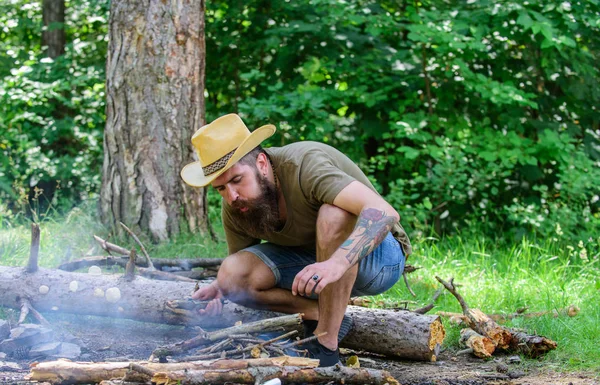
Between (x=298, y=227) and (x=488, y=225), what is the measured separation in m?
4.43

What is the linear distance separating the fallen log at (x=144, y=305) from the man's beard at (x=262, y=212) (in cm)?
53

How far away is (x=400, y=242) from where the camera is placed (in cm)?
376

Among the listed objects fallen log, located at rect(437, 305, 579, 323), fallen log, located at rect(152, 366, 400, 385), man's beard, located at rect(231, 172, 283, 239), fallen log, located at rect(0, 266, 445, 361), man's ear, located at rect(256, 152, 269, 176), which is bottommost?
fallen log, located at rect(437, 305, 579, 323)

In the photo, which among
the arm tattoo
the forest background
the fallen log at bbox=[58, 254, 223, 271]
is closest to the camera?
the arm tattoo

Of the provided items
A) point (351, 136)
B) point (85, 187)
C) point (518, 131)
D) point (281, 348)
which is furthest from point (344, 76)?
point (281, 348)

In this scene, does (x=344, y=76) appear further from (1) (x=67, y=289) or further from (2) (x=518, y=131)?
(1) (x=67, y=289)

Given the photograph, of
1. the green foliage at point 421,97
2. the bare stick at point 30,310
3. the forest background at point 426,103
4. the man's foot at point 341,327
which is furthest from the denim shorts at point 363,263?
the green foliage at point 421,97

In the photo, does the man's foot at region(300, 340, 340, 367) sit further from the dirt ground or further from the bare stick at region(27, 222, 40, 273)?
the bare stick at region(27, 222, 40, 273)

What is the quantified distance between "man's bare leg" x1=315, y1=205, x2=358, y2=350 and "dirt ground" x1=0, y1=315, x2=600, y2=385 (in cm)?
38

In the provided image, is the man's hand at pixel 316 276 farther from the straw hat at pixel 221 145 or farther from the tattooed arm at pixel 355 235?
the straw hat at pixel 221 145

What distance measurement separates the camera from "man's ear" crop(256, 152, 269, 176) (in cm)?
349

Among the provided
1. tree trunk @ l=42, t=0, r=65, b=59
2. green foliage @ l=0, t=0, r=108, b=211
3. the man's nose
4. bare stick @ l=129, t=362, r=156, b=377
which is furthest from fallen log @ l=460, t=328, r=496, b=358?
tree trunk @ l=42, t=0, r=65, b=59

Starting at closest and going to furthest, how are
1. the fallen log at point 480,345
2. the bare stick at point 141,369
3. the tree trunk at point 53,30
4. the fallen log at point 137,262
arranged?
1. the bare stick at point 141,369
2. the fallen log at point 480,345
3. the fallen log at point 137,262
4. the tree trunk at point 53,30

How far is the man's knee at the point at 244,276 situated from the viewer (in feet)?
12.4
